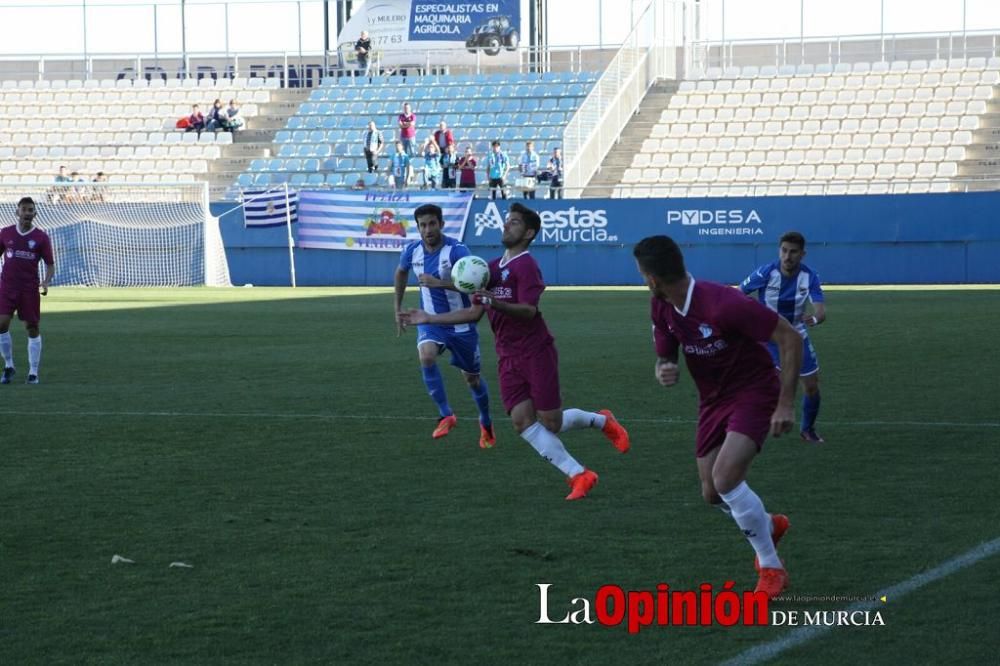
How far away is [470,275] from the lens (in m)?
9.32

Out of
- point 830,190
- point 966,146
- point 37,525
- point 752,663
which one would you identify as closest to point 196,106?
point 830,190

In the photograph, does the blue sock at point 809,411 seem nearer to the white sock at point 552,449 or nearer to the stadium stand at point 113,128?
the white sock at point 552,449

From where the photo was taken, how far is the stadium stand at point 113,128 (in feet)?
155

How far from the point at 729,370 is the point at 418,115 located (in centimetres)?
4114

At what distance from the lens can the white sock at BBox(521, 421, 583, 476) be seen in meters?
9.00

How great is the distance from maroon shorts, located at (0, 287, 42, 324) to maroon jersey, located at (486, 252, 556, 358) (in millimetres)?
Answer: 8468

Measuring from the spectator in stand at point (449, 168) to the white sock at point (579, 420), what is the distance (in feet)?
100

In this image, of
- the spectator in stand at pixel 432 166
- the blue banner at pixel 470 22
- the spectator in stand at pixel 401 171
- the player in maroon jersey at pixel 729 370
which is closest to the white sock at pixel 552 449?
the player in maroon jersey at pixel 729 370

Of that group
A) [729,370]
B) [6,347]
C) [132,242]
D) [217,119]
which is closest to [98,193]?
[132,242]

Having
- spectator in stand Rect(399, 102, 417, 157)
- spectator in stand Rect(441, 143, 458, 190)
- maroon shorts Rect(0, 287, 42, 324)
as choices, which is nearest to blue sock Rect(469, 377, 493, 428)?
maroon shorts Rect(0, 287, 42, 324)

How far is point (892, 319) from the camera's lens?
24.1 m

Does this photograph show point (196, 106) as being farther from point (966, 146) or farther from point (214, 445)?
point (214, 445)

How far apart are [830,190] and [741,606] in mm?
35485

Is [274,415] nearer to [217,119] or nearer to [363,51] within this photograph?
[217,119]
